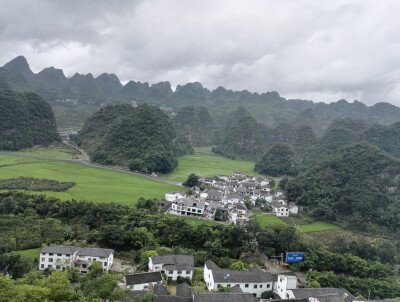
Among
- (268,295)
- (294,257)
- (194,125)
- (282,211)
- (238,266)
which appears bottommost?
(268,295)

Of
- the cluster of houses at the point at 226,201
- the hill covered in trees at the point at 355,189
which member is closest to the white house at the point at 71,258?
the cluster of houses at the point at 226,201

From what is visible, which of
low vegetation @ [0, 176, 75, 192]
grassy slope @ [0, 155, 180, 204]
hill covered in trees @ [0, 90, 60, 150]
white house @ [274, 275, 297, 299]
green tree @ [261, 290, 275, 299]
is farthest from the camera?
hill covered in trees @ [0, 90, 60, 150]

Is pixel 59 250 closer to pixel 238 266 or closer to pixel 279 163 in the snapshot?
pixel 238 266

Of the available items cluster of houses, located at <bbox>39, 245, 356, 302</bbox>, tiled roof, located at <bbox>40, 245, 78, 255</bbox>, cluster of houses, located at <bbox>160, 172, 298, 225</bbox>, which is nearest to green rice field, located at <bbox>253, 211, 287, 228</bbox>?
cluster of houses, located at <bbox>160, 172, 298, 225</bbox>

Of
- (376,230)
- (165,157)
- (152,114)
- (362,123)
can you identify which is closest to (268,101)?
(362,123)

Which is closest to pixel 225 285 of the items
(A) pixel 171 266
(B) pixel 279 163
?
(A) pixel 171 266

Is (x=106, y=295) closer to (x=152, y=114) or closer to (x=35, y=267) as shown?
(x=35, y=267)

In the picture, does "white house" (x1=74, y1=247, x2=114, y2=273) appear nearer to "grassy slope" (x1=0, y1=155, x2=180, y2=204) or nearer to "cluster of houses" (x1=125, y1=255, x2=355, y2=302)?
"cluster of houses" (x1=125, y1=255, x2=355, y2=302)
